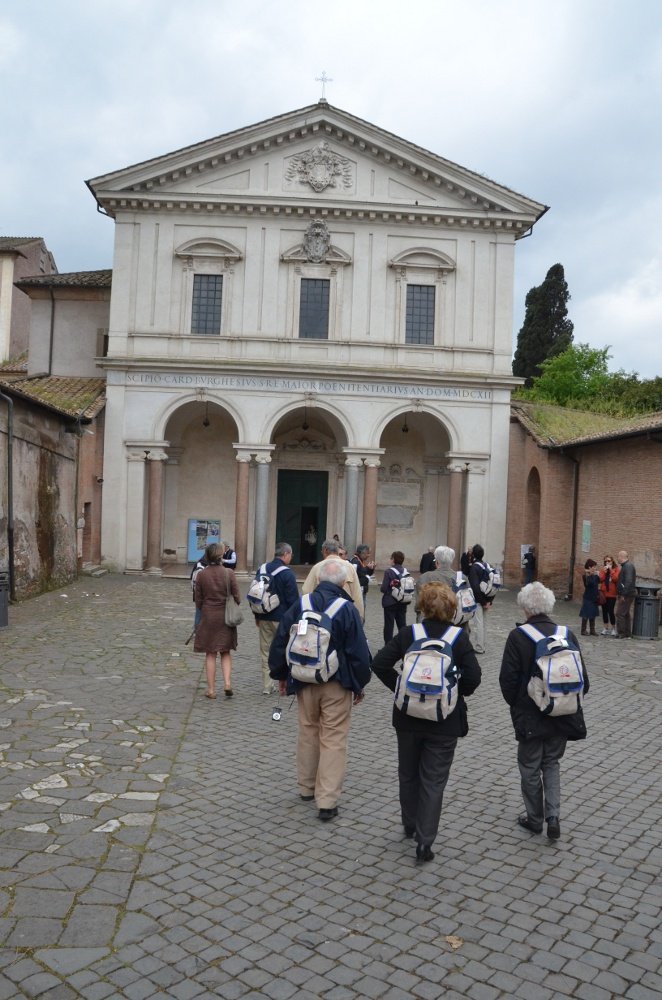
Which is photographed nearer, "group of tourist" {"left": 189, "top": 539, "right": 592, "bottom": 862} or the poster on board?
"group of tourist" {"left": 189, "top": 539, "right": 592, "bottom": 862}

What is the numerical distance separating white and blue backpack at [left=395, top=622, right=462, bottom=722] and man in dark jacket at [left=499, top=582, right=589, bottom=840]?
24.0 inches

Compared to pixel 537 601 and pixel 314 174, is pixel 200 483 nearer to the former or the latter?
pixel 314 174

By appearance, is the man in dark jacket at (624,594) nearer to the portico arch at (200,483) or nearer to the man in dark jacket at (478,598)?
the man in dark jacket at (478,598)

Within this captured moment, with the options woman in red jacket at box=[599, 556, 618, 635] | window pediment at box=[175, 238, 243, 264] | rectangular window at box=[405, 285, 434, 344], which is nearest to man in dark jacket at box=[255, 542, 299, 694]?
woman in red jacket at box=[599, 556, 618, 635]

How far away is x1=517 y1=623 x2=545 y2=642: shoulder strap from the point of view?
5.64m

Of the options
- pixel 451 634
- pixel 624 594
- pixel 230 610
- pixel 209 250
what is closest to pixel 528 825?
pixel 451 634

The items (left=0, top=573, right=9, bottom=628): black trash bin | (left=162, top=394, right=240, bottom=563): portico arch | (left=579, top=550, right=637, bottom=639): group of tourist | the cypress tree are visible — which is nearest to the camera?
(left=0, top=573, right=9, bottom=628): black trash bin

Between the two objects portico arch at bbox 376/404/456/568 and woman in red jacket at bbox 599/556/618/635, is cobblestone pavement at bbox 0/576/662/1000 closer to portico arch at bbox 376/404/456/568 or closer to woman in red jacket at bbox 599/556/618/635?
woman in red jacket at bbox 599/556/618/635

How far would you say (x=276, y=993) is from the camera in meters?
3.77

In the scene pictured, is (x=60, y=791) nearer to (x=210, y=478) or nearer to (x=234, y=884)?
(x=234, y=884)

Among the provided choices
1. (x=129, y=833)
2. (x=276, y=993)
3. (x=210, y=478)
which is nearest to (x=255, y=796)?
(x=129, y=833)

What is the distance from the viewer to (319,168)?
25094 millimetres

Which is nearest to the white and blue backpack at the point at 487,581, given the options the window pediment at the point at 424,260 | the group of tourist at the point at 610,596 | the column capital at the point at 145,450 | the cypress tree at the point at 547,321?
the group of tourist at the point at 610,596

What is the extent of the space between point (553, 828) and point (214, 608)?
15.5ft
